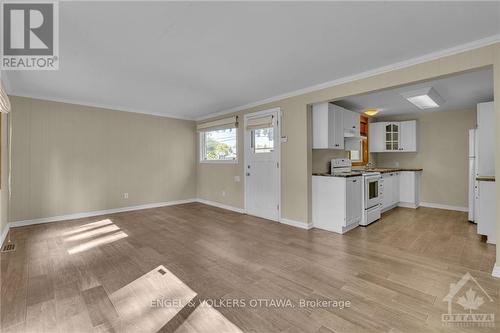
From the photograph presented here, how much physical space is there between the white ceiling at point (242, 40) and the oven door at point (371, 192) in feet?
6.84

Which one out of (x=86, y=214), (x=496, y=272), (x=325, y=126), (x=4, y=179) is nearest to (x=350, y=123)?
(x=325, y=126)

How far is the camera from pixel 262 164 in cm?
482

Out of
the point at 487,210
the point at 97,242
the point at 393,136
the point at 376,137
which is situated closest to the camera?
the point at 487,210

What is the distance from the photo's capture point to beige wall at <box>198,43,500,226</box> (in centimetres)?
251

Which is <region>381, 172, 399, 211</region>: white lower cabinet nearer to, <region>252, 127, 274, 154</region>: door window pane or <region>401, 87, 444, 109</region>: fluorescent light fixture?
<region>401, 87, 444, 109</region>: fluorescent light fixture

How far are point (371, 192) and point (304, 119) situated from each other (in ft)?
6.37

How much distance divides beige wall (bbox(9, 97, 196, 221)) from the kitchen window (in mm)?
508

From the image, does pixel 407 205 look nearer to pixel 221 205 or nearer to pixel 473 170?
pixel 473 170

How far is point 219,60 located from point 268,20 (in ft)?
3.17

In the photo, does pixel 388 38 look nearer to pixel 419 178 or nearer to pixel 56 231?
pixel 419 178

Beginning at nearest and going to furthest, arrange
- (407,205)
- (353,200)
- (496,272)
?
(496,272), (353,200), (407,205)

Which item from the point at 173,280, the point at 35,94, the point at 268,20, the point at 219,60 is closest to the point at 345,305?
the point at 173,280

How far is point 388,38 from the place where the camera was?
234 cm

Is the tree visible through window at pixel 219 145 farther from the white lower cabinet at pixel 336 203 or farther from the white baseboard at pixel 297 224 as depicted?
the white lower cabinet at pixel 336 203
